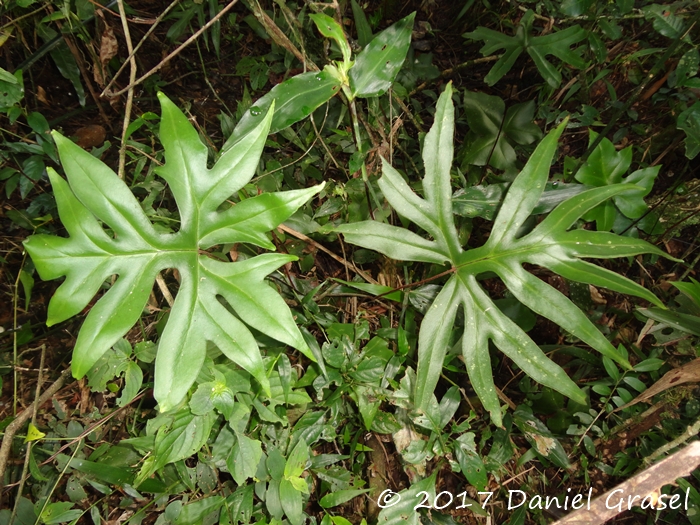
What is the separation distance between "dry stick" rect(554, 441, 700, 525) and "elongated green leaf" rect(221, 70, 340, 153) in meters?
1.41

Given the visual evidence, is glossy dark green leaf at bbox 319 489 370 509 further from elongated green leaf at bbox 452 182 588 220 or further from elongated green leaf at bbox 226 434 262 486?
elongated green leaf at bbox 452 182 588 220

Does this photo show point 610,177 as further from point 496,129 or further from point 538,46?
point 538,46

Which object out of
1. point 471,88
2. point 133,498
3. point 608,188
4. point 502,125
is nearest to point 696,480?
point 608,188

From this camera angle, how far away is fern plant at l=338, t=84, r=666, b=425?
140 centimetres

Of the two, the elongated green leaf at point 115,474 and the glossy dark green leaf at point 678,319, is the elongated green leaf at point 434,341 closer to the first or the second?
the glossy dark green leaf at point 678,319

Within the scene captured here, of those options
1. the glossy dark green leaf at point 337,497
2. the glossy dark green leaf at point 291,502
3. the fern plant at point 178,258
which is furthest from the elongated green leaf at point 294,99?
the glossy dark green leaf at point 337,497

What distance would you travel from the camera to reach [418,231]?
2049mm

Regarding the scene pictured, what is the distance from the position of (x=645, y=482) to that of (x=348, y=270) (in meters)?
1.42

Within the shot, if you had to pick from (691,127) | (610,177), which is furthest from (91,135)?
(691,127)

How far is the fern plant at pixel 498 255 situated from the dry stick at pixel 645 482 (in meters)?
0.34

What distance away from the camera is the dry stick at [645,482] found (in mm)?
1025

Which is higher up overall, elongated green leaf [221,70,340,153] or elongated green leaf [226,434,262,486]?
elongated green leaf [221,70,340,153]

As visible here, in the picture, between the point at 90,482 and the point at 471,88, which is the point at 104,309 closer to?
the point at 90,482

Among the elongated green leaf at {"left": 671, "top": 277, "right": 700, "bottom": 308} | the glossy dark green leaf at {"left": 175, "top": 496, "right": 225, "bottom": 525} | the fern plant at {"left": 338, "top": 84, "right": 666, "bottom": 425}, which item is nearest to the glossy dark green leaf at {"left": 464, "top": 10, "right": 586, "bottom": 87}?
the fern plant at {"left": 338, "top": 84, "right": 666, "bottom": 425}
